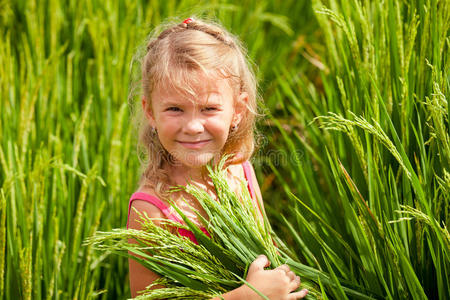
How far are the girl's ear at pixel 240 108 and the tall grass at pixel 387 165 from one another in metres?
0.23

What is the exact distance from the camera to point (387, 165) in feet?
4.77

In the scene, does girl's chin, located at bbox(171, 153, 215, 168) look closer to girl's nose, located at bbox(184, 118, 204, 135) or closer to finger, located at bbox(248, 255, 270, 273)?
girl's nose, located at bbox(184, 118, 204, 135)

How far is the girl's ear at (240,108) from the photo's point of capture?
1503mm

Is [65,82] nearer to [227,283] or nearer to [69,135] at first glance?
[69,135]

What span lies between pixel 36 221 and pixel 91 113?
25.0 inches

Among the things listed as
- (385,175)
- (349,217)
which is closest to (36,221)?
(349,217)

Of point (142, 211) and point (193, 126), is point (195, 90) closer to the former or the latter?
point (193, 126)

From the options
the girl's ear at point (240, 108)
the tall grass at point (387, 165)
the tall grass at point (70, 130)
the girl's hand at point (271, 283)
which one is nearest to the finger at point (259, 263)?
the girl's hand at point (271, 283)

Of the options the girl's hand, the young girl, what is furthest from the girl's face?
the girl's hand

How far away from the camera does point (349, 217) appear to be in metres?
1.37

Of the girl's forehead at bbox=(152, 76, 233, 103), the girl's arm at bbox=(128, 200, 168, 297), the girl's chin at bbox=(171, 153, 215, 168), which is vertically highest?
the girl's forehead at bbox=(152, 76, 233, 103)

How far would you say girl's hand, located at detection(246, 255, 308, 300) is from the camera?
3.78 ft

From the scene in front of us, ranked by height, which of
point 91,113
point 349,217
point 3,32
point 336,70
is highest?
point 3,32

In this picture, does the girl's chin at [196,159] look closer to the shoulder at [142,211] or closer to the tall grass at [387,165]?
the shoulder at [142,211]
